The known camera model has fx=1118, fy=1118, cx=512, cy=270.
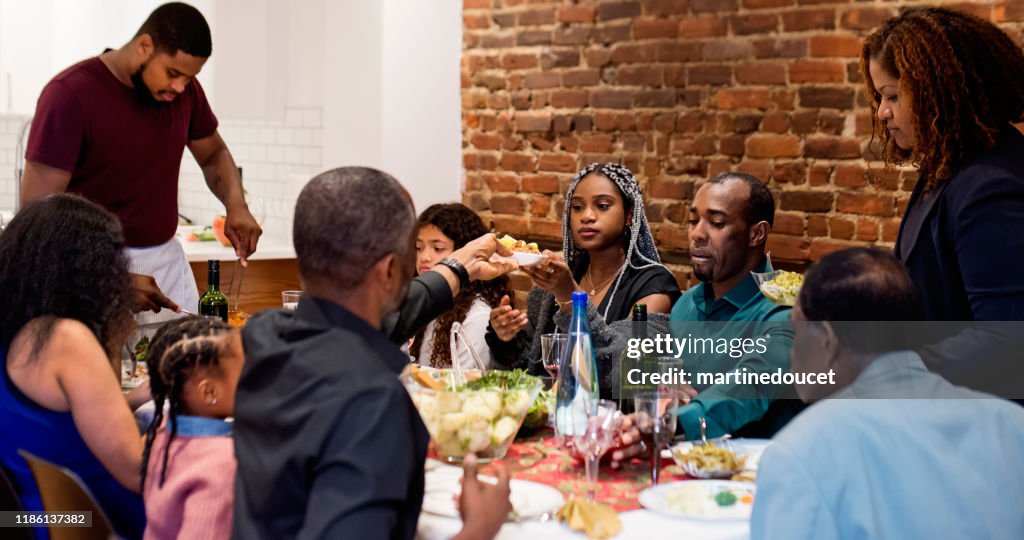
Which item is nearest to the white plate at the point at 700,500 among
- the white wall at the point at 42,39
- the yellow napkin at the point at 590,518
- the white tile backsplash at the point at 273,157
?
the yellow napkin at the point at 590,518

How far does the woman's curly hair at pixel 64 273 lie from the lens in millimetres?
2271

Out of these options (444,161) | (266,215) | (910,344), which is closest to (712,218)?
(910,344)

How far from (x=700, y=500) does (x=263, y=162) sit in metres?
4.77

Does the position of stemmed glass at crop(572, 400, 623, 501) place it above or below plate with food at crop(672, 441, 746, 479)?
above

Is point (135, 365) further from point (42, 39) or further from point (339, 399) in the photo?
point (42, 39)

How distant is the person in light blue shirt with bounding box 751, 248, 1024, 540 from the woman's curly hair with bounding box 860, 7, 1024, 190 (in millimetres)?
818

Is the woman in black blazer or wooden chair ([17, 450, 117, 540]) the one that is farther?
the woman in black blazer

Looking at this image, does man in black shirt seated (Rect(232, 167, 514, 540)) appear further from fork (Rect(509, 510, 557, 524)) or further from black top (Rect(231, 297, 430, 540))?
fork (Rect(509, 510, 557, 524))

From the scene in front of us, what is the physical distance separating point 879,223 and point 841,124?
386mm

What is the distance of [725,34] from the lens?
436 centimetres

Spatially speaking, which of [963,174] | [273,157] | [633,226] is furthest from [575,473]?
[273,157]

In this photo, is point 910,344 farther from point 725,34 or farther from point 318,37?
point 318,37

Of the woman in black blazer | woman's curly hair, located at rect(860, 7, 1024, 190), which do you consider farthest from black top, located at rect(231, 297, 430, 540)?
woman's curly hair, located at rect(860, 7, 1024, 190)

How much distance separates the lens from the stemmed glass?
205 cm
